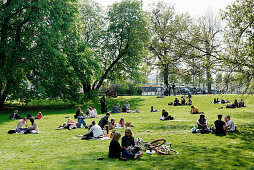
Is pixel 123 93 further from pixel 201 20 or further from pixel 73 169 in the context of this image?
pixel 73 169

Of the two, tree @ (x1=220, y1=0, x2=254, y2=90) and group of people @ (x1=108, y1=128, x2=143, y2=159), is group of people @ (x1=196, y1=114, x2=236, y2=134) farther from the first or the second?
group of people @ (x1=108, y1=128, x2=143, y2=159)

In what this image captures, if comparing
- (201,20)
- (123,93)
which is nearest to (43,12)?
(201,20)

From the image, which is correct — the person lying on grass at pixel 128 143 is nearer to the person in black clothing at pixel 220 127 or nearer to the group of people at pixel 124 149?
the group of people at pixel 124 149

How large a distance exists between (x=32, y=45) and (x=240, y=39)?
86.9 ft

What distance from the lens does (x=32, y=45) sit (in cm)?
3303

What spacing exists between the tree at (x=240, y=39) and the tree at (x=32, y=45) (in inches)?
808

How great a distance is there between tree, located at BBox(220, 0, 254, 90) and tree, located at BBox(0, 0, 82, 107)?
808 inches

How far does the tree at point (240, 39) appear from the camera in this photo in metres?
15.9

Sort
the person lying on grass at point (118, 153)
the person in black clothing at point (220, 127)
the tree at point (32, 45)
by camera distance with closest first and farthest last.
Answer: the person lying on grass at point (118, 153) < the person in black clothing at point (220, 127) < the tree at point (32, 45)

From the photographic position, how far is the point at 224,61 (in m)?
16.4

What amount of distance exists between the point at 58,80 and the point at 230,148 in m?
26.6

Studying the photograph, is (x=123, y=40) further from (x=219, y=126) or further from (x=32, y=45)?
(x=219, y=126)

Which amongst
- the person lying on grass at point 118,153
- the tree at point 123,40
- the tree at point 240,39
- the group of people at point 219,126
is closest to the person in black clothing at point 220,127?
the group of people at point 219,126

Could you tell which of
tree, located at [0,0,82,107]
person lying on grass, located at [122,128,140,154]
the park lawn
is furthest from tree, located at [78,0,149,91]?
person lying on grass, located at [122,128,140,154]
